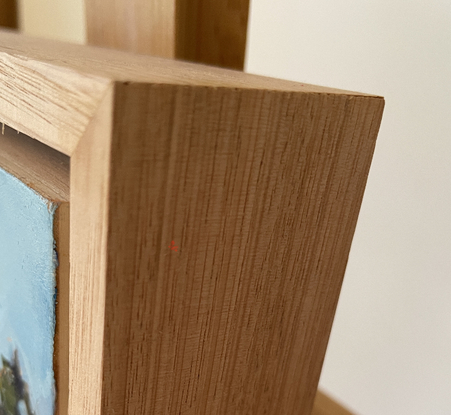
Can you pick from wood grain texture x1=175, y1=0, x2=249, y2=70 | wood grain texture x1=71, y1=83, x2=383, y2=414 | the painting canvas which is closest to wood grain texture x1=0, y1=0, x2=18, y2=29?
wood grain texture x1=175, y1=0, x2=249, y2=70

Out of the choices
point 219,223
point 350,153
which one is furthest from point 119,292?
point 350,153

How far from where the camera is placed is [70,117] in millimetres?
289

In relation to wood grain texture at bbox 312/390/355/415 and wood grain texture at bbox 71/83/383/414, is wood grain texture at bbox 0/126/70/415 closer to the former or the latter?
wood grain texture at bbox 71/83/383/414

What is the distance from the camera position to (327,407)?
1.01 metres

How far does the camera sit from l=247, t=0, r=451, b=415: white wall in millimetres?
724

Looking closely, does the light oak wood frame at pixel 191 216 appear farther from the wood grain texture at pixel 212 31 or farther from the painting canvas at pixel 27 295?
the wood grain texture at pixel 212 31

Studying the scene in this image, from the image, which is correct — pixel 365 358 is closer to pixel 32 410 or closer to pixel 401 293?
pixel 401 293

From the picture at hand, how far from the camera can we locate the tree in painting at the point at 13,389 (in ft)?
1.47

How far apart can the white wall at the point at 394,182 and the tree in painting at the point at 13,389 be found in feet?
2.08

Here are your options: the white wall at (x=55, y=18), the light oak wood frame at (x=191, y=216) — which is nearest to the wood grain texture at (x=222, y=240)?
the light oak wood frame at (x=191, y=216)

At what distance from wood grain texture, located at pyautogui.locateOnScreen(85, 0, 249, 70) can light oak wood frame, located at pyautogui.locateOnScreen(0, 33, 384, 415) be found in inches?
11.0

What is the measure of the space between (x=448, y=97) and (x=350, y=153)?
40cm

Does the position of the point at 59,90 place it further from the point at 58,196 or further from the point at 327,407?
the point at 327,407

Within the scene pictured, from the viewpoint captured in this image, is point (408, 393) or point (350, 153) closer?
point (350, 153)
